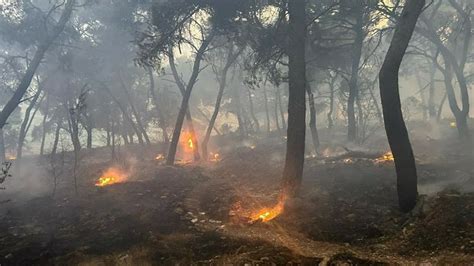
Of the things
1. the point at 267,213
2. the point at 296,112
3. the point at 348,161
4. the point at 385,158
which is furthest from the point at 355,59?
the point at 267,213

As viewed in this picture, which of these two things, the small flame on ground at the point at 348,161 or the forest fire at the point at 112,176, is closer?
the small flame on ground at the point at 348,161

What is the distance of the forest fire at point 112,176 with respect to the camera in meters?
18.6

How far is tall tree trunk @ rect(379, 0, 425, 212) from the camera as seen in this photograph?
326 inches

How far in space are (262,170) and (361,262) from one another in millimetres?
11168

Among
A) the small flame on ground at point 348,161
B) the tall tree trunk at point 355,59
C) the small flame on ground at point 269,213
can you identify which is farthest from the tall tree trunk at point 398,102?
the tall tree trunk at point 355,59

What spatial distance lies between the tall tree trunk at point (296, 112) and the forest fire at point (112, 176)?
10.4 meters

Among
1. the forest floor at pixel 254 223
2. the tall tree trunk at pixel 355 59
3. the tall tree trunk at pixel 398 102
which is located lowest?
the forest floor at pixel 254 223

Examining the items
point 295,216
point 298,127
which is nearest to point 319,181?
point 298,127

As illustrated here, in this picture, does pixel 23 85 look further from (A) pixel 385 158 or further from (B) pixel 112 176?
(A) pixel 385 158

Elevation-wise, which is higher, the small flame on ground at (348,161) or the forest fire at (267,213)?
the small flame on ground at (348,161)

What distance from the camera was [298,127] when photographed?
11125 mm

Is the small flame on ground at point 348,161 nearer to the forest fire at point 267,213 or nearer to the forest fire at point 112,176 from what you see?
the forest fire at point 267,213

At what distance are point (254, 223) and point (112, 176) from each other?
13.1m

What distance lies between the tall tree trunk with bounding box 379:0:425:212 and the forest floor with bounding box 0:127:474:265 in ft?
2.12
